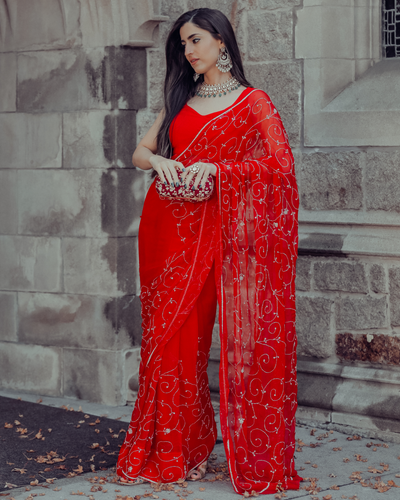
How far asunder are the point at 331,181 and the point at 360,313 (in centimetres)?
65

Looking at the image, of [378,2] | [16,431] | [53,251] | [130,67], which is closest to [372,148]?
[378,2]

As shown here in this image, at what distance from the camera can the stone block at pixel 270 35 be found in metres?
4.52

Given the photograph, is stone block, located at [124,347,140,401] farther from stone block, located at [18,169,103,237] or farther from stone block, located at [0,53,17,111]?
stone block, located at [0,53,17,111]

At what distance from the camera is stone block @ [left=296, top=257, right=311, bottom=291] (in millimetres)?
4508

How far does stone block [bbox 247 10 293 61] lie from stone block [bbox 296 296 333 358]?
4.00ft

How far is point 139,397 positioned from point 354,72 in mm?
2026

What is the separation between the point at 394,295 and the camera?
423cm

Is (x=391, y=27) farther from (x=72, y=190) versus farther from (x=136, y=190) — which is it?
(x=72, y=190)

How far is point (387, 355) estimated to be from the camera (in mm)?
4277

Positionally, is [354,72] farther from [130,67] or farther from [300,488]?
[300,488]

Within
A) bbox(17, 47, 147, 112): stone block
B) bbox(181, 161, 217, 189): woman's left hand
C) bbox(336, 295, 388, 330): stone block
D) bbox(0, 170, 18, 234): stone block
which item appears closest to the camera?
bbox(181, 161, 217, 189): woman's left hand

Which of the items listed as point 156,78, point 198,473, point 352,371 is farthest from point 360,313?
point 156,78

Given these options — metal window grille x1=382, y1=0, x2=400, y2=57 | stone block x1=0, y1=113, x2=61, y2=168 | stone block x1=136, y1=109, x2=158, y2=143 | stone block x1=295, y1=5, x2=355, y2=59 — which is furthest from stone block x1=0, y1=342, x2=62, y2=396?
metal window grille x1=382, y1=0, x2=400, y2=57

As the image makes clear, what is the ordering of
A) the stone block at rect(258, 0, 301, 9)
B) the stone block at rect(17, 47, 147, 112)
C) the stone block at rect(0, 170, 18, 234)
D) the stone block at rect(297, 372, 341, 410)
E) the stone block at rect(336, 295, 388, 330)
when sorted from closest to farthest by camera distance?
the stone block at rect(336, 295, 388, 330), the stone block at rect(297, 372, 341, 410), the stone block at rect(258, 0, 301, 9), the stone block at rect(17, 47, 147, 112), the stone block at rect(0, 170, 18, 234)
